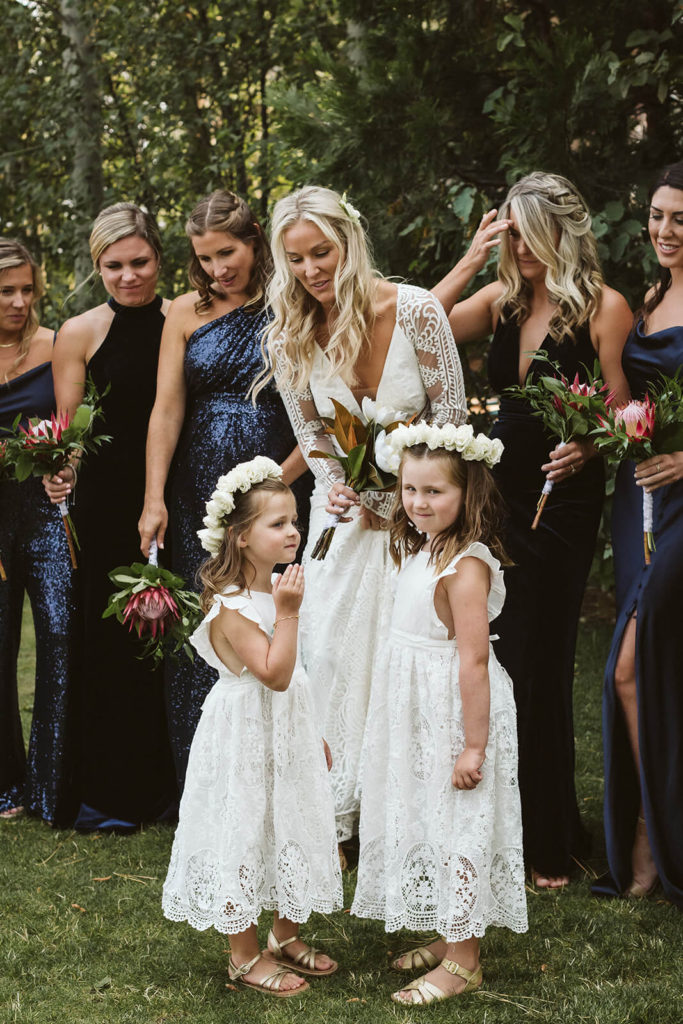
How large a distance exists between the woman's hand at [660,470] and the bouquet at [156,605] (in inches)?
60.6

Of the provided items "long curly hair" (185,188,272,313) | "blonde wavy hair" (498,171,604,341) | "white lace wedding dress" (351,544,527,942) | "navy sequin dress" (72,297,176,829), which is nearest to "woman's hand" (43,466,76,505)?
"navy sequin dress" (72,297,176,829)

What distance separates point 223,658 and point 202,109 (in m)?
6.13

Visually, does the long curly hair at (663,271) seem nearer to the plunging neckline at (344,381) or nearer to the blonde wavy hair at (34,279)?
the plunging neckline at (344,381)

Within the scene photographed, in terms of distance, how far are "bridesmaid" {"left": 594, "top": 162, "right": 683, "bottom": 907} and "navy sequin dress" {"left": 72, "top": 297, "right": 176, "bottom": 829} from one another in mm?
2066

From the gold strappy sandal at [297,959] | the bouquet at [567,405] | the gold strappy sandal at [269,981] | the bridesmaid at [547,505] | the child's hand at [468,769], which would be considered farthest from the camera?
the bridesmaid at [547,505]

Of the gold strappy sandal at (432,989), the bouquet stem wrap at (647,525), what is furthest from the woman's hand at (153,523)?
the gold strappy sandal at (432,989)

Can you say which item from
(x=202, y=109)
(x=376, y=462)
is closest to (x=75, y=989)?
(x=376, y=462)

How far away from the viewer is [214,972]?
3.54 metres

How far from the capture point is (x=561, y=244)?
414cm

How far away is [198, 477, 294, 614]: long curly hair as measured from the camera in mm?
3418

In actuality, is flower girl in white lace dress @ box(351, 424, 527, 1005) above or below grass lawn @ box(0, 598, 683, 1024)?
above

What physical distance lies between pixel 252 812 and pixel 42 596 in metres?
2.17

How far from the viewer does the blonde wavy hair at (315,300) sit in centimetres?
405

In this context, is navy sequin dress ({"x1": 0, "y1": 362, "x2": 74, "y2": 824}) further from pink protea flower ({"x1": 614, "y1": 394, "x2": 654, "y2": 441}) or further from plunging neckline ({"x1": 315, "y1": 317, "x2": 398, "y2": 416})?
pink protea flower ({"x1": 614, "y1": 394, "x2": 654, "y2": 441})
